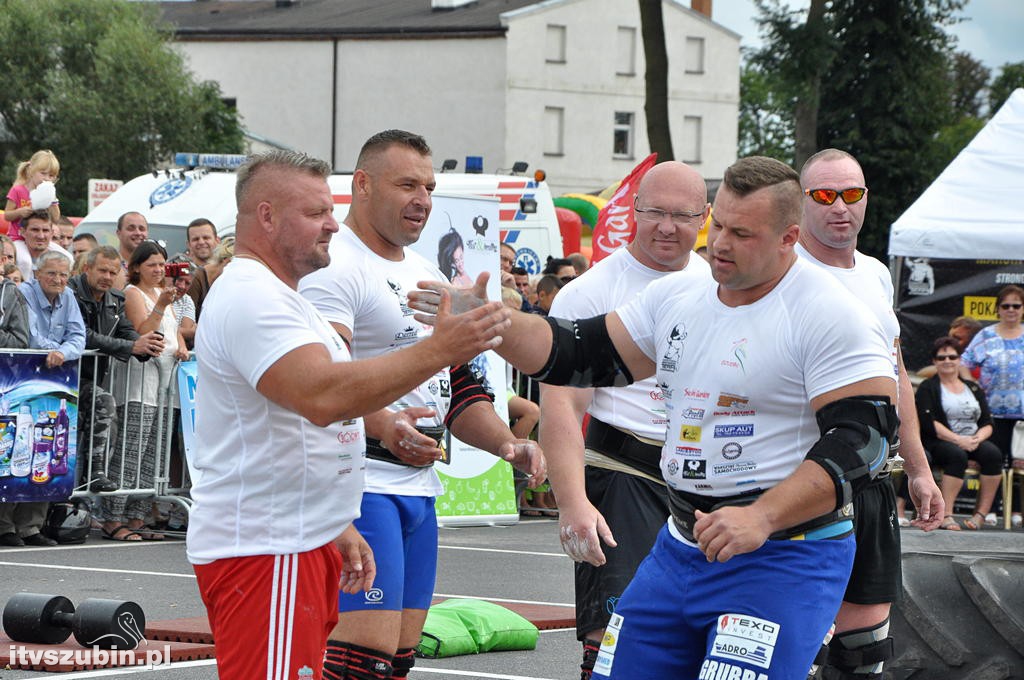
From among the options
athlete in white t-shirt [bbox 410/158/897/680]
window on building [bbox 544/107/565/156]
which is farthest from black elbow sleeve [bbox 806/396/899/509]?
window on building [bbox 544/107/565/156]

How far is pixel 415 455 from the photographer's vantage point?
463 cm

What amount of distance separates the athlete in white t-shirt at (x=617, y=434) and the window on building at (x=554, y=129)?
5155 centimetres

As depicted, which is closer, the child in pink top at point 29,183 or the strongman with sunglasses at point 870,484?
the strongman with sunglasses at point 870,484

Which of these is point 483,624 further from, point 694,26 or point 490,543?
point 694,26

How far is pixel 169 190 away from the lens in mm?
16172

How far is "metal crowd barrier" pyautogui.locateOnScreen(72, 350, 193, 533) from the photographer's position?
35.1 feet

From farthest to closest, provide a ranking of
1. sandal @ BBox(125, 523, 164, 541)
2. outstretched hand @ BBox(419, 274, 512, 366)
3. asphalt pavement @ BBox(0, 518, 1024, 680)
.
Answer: sandal @ BBox(125, 523, 164, 541) < asphalt pavement @ BBox(0, 518, 1024, 680) < outstretched hand @ BBox(419, 274, 512, 366)

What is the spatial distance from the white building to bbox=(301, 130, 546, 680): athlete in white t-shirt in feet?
161

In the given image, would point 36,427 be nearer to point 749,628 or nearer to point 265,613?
point 265,613

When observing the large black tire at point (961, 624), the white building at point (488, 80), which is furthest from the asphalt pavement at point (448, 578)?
the white building at point (488, 80)

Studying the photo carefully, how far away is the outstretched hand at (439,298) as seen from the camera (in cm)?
387

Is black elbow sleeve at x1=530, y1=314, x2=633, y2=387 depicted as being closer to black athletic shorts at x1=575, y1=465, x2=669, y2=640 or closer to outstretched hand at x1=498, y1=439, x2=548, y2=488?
outstretched hand at x1=498, y1=439, x2=548, y2=488

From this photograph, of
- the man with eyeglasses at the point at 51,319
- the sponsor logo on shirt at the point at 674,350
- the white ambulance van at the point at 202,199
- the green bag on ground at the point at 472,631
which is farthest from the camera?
the white ambulance van at the point at 202,199

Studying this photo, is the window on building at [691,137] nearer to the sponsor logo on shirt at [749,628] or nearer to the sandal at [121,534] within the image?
the sandal at [121,534]
